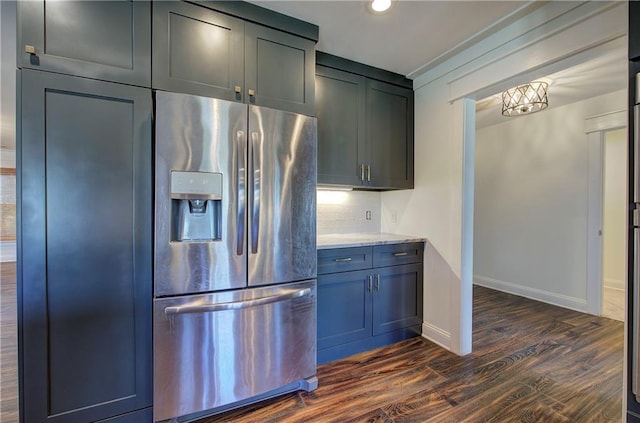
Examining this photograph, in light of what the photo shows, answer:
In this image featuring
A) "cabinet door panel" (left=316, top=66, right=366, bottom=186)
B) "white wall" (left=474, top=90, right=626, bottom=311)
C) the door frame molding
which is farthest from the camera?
"white wall" (left=474, top=90, right=626, bottom=311)

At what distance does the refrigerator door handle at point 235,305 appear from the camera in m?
1.50

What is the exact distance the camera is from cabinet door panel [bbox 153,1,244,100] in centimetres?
154

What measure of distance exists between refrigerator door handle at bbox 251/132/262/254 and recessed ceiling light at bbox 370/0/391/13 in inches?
42.6

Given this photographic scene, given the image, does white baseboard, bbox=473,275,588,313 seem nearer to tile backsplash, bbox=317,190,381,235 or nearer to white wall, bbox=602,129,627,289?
white wall, bbox=602,129,627,289

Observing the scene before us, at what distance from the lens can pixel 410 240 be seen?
2.56 metres

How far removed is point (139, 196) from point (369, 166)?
183cm

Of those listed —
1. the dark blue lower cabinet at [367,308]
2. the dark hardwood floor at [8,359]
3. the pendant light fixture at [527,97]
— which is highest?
the pendant light fixture at [527,97]

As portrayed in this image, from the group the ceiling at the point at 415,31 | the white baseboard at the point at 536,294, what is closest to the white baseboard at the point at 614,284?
the white baseboard at the point at 536,294

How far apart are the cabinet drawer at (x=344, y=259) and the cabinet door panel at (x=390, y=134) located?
68cm

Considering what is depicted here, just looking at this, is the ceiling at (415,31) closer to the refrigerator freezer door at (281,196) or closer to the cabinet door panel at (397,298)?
the refrigerator freezer door at (281,196)

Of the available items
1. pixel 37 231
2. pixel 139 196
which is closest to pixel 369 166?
pixel 139 196

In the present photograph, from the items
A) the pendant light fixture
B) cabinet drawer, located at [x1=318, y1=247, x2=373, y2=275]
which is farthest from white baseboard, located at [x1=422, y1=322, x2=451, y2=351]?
the pendant light fixture

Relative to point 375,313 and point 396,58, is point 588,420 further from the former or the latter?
point 396,58

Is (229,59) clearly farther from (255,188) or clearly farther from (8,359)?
(8,359)
